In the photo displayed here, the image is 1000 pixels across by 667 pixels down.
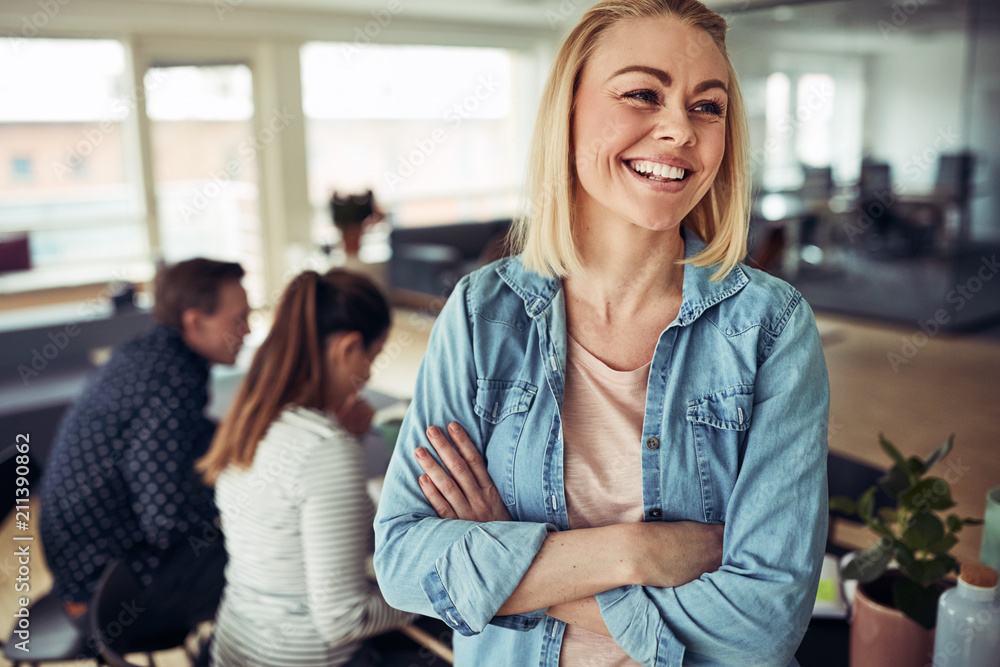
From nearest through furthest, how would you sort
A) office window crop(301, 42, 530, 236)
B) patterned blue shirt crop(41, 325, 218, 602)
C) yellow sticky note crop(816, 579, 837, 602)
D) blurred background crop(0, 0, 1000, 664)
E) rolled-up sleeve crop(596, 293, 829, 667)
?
rolled-up sleeve crop(596, 293, 829, 667), yellow sticky note crop(816, 579, 837, 602), patterned blue shirt crop(41, 325, 218, 602), blurred background crop(0, 0, 1000, 664), office window crop(301, 42, 530, 236)

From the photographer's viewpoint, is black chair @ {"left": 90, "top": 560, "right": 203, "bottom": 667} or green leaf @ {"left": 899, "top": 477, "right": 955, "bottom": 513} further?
black chair @ {"left": 90, "top": 560, "right": 203, "bottom": 667}

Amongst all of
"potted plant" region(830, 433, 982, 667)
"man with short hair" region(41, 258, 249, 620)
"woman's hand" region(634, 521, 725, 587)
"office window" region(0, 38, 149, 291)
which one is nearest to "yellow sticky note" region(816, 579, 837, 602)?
"potted plant" region(830, 433, 982, 667)

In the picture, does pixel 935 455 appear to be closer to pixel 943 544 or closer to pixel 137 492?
pixel 943 544

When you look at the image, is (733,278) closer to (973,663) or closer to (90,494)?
(973,663)

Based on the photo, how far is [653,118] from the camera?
96cm

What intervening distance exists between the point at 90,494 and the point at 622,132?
1.62m

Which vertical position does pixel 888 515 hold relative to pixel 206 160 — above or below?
below

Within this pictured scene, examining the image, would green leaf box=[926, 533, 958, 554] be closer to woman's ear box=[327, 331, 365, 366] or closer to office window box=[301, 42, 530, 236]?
woman's ear box=[327, 331, 365, 366]

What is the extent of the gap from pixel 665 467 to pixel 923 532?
443mm

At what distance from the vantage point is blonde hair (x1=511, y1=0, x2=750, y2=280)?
981mm

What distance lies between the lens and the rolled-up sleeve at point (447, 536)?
0.94 metres

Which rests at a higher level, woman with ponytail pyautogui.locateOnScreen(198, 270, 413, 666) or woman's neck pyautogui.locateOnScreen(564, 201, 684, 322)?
woman's neck pyautogui.locateOnScreen(564, 201, 684, 322)

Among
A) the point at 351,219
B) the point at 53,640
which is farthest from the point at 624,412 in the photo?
the point at 351,219

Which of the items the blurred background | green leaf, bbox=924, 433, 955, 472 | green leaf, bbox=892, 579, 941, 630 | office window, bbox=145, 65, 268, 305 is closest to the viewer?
green leaf, bbox=892, 579, 941, 630
